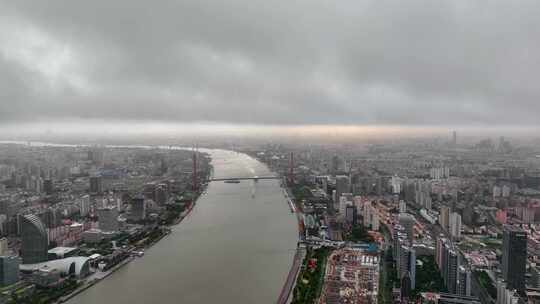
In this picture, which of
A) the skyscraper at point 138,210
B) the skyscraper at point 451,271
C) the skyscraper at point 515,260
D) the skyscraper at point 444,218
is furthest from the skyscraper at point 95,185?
the skyscraper at point 515,260

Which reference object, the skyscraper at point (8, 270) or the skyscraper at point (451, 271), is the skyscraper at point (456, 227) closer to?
the skyscraper at point (451, 271)

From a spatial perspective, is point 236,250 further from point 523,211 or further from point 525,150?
point 525,150

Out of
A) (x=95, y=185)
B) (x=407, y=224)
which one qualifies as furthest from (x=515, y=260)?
(x=95, y=185)

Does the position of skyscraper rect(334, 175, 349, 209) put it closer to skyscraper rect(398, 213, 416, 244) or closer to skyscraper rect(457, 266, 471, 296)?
skyscraper rect(398, 213, 416, 244)

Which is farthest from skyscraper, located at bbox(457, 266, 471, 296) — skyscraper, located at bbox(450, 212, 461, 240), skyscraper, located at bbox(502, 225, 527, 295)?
skyscraper, located at bbox(450, 212, 461, 240)

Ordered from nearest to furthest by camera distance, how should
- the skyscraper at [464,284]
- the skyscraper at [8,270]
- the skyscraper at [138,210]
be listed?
the skyscraper at [464,284]
the skyscraper at [8,270]
the skyscraper at [138,210]
